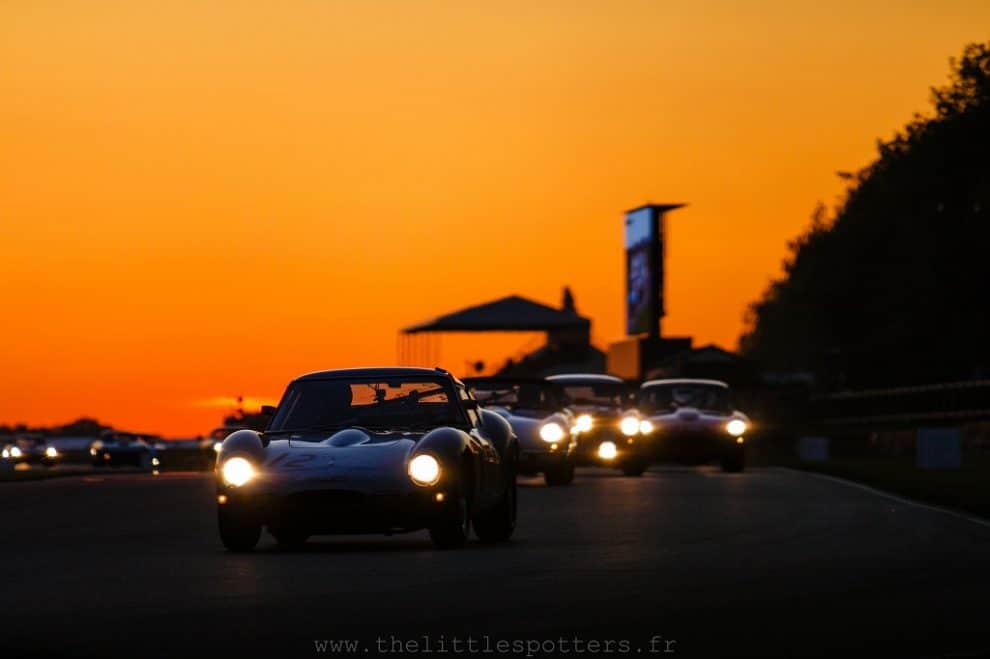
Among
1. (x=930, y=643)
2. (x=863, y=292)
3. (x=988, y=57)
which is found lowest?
(x=930, y=643)

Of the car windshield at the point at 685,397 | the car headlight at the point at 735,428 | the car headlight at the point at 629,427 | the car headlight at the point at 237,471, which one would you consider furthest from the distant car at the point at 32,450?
the car headlight at the point at 237,471

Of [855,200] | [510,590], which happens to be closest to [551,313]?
[855,200]

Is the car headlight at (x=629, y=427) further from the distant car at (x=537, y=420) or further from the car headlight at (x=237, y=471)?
the car headlight at (x=237, y=471)

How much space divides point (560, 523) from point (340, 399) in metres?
3.71

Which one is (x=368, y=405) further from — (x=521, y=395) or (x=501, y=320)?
(x=501, y=320)

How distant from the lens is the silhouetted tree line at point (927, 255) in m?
84.3

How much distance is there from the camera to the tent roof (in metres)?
82.9

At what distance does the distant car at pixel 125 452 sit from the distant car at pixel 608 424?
4726 centimetres

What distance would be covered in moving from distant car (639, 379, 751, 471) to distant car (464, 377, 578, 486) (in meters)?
6.03

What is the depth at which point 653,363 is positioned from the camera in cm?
9094

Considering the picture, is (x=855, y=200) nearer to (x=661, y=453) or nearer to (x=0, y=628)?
(x=661, y=453)

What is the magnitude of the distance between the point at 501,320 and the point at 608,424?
156 feet

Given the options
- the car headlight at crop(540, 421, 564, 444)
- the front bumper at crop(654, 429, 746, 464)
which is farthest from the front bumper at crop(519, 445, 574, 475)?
the front bumper at crop(654, 429, 746, 464)

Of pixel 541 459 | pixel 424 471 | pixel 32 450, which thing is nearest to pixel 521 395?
pixel 541 459
